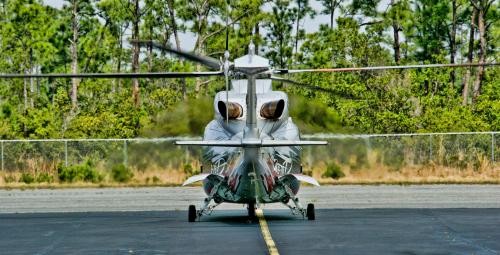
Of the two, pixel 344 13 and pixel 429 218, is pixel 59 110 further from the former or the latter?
pixel 429 218

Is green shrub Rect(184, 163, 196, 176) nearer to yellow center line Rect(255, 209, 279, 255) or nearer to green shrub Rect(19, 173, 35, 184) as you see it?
green shrub Rect(19, 173, 35, 184)

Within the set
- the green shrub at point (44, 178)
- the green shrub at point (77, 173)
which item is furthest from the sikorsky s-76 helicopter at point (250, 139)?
the green shrub at point (44, 178)

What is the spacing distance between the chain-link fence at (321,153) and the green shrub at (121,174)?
2.52 ft

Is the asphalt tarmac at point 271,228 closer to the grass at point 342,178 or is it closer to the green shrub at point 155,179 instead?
the grass at point 342,178

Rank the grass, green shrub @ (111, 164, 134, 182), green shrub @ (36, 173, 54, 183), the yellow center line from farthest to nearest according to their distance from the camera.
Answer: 1. green shrub @ (36, 173, 54, 183)
2. green shrub @ (111, 164, 134, 182)
3. the grass
4. the yellow center line

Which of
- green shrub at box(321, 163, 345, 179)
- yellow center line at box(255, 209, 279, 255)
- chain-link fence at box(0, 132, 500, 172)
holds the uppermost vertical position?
chain-link fence at box(0, 132, 500, 172)

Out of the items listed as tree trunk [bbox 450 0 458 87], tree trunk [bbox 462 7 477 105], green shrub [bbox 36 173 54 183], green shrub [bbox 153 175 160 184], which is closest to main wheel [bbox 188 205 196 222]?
green shrub [bbox 153 175 160 184]

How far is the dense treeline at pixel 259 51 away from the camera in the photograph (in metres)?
65.8

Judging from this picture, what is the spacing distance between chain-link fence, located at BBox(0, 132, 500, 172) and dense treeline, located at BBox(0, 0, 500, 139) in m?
5.38

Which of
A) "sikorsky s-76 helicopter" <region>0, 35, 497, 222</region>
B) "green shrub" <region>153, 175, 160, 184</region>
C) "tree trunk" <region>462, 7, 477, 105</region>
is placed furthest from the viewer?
"tree trunk" <region>462, 7, 477, 105</region>

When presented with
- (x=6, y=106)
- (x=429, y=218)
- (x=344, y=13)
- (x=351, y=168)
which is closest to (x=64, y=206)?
(x=429, y=218)

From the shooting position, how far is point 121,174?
52.6 metres

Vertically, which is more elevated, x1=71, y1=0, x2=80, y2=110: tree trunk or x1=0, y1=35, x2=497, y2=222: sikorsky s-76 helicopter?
x1=71, y1=0, x2=80, y2=110: tree trunk

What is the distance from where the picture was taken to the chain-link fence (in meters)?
53.2
